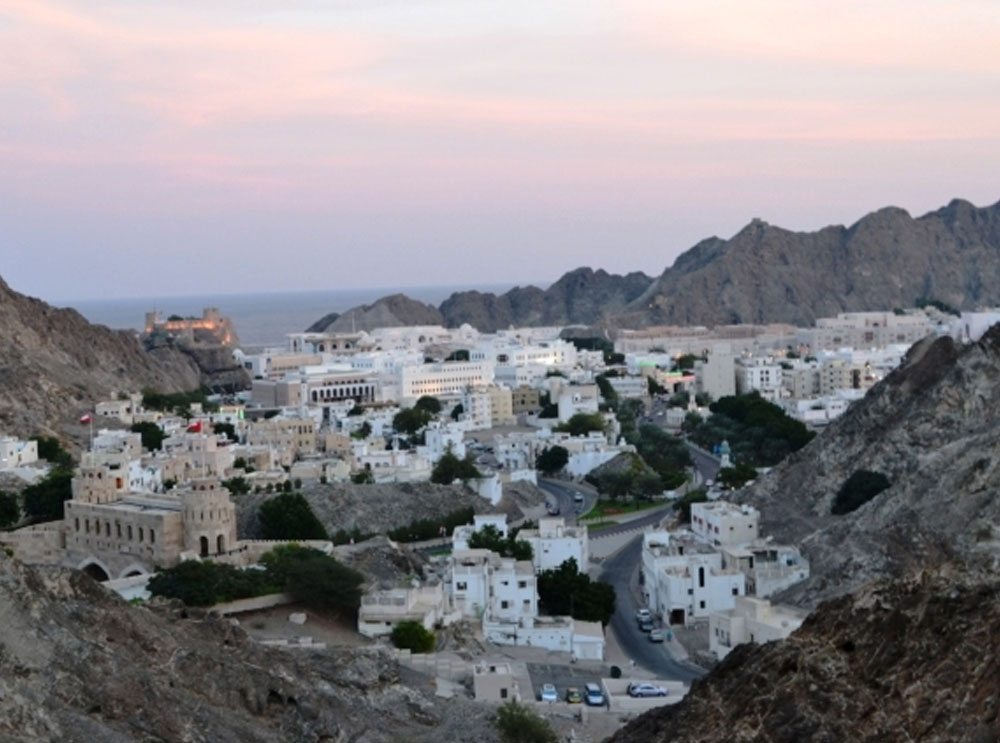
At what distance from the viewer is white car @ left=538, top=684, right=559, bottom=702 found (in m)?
27.5

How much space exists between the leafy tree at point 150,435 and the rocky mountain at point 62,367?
7.04 ft

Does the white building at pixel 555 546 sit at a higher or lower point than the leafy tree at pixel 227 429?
lower

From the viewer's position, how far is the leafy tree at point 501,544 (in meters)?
36.9

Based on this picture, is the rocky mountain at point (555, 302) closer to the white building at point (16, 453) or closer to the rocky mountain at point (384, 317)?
the rocky mountain at point (384, 317)

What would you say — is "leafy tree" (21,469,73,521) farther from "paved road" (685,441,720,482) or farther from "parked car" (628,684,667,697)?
"paved road" (685,441,720,482)

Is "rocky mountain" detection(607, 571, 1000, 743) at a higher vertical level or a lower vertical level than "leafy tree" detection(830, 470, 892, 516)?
higher

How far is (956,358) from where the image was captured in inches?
1761

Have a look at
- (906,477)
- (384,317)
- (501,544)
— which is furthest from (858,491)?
(384,317)

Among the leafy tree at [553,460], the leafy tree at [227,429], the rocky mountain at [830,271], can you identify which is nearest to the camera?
the leafy tree at [553,460]

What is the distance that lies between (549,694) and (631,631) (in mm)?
6849

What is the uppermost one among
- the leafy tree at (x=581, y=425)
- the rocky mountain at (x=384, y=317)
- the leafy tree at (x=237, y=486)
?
the rocky mountain at (x=384, y=317)

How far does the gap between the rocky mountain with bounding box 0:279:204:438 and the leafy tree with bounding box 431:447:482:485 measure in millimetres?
13582

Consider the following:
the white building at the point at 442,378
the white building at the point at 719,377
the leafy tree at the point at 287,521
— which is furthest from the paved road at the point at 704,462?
the white building at the point at 719,377

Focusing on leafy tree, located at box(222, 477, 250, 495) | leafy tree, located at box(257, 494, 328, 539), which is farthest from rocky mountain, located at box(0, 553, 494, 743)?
leafy tree, located at box(222, 477, 250, 495)
